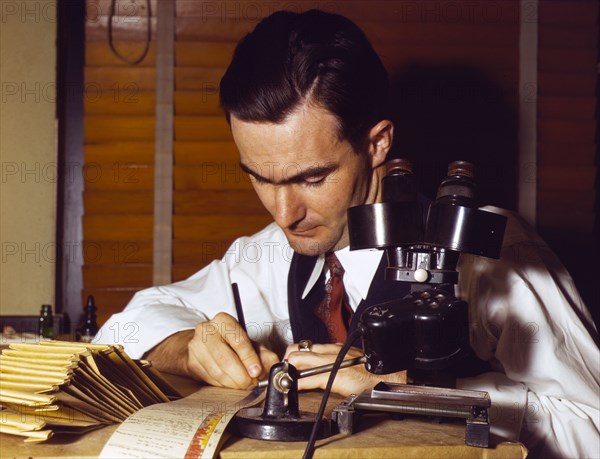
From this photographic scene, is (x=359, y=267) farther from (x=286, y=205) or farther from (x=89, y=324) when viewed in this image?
(x=89, y=324)

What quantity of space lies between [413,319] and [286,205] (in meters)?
0.88

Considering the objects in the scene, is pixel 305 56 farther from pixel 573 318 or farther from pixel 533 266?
pixel 573 318

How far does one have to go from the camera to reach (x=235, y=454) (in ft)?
3.05

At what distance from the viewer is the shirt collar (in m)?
2.00

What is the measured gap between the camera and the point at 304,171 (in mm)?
1857

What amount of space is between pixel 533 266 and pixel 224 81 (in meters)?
1.02

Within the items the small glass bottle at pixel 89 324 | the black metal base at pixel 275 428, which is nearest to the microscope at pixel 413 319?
the black metal base at pixel 275 428

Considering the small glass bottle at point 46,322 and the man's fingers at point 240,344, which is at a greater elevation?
the man's fingers at point 240,344

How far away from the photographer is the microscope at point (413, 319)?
1.04 m

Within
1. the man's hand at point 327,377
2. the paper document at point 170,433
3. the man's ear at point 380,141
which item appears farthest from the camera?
→ the man's ear at point 380,141

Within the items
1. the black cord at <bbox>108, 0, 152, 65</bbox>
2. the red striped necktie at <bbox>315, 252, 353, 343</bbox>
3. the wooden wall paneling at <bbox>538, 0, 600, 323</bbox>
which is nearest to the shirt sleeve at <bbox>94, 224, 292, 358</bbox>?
the red striped necktie at <bbox>315, 252, 353, 343</bbox>

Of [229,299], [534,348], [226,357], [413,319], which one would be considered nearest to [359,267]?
[229,299]

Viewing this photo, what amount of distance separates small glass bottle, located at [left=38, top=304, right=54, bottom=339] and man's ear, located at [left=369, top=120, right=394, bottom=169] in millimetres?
1605

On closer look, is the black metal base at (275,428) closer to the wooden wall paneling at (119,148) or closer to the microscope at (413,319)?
Answer: the microscope at (413,319)
